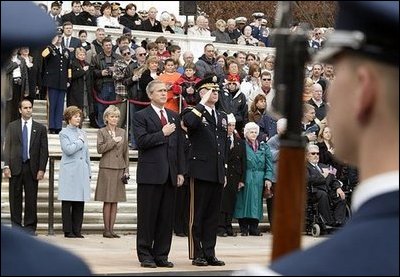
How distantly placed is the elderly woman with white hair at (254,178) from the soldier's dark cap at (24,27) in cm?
1623

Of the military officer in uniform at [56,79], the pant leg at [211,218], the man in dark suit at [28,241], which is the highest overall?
the military officer in uniform at [56,79]

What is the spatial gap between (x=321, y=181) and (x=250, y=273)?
54.1ft

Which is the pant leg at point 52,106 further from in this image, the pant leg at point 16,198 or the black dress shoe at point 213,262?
the black dress shoe at point 213,262

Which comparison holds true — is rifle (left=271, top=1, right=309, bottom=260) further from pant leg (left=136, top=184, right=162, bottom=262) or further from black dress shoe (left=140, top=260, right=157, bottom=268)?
black dress shoe (left=140, top=260, right=157, bottom=268)

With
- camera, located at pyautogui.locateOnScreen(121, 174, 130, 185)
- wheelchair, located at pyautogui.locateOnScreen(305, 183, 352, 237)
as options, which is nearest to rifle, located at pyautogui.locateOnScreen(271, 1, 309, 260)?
camera, located at pyautogui.locateOnScreen(121, 174, 130, 185)

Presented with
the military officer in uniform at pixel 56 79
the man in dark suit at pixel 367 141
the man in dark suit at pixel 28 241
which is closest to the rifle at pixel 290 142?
the man in dark suit at pixel 367 141

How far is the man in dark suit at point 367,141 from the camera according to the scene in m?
2.33

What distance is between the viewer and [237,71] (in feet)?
76.0

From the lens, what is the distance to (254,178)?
62.0 feet

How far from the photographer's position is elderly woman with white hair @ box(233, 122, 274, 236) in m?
18.8

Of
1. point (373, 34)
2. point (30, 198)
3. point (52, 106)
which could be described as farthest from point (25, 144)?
point (373, 34)

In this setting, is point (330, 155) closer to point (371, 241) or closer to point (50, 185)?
point (50, 185)

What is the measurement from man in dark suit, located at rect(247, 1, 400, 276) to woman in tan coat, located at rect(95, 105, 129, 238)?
48.2 ft

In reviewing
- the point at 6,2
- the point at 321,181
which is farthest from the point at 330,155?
the point at 6,2
